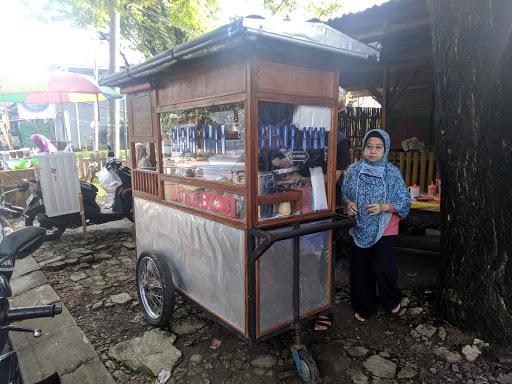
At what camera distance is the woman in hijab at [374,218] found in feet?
10.1

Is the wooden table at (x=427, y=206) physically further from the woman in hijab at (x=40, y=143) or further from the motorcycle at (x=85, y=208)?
the woman in hijab at (x=40, y=143)

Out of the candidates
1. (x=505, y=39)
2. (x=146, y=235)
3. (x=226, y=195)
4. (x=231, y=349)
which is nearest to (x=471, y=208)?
(x=505, y=39)

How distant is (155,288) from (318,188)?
185cm

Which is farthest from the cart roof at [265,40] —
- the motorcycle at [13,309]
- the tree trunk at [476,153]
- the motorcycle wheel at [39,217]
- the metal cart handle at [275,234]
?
the motorcycle wheel at [39,217]

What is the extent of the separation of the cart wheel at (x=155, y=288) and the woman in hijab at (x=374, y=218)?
5.63 ft

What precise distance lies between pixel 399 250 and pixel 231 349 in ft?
9.56

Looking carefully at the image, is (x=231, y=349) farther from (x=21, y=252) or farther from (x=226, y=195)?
(x=21, y=252)

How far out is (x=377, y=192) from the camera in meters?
3.09

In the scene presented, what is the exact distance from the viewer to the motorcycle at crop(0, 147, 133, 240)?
19.1 ft

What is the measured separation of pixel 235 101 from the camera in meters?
2.38

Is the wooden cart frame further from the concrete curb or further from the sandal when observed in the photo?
the concrete curb

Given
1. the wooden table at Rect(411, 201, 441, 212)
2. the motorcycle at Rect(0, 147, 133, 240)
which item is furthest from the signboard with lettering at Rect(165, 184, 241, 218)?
the motorcycle at Rect(0, 147, 133, 240)

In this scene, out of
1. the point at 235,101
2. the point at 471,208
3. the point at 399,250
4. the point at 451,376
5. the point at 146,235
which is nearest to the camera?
the point at 235,101

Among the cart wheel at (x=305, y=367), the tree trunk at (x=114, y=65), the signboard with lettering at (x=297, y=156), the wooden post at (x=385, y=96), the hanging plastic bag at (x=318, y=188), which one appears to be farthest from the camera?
the tree trunk at (x=114, y=65)
